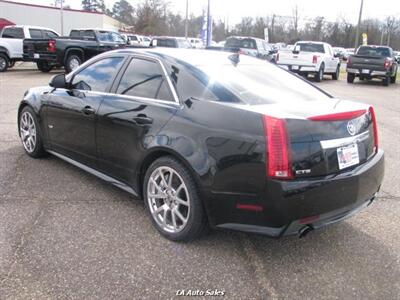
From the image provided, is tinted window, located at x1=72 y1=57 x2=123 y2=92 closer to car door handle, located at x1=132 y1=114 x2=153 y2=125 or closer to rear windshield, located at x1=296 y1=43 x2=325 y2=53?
car door handle, located at x1=132 y1=114 x2=153 y2=125

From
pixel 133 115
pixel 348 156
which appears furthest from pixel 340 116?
pixel 133 115

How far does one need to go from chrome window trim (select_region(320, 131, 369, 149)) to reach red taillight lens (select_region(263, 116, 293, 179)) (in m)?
0.31

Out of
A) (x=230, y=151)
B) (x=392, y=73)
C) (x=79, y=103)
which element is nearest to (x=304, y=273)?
(x=230, y=151)

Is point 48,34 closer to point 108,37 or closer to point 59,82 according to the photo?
point 108,37

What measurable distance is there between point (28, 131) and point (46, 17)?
45.0 meters

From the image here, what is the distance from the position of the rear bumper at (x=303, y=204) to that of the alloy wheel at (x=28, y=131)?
3373mm

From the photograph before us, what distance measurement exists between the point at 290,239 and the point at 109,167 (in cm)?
184

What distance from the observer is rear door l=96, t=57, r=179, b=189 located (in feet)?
12.0

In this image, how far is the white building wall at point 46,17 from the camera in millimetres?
44156

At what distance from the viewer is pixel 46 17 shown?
4606cm

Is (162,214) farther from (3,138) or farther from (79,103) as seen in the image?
(3,138)

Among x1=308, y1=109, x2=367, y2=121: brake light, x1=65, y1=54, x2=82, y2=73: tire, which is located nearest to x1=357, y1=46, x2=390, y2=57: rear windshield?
x1=65, y1=54, x2=82, y2=73: tire

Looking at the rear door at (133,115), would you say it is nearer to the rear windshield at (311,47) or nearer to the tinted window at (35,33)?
the tinted window at (35,33)

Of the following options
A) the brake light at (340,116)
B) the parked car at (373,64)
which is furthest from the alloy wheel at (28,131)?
the parked car at (373,64)
